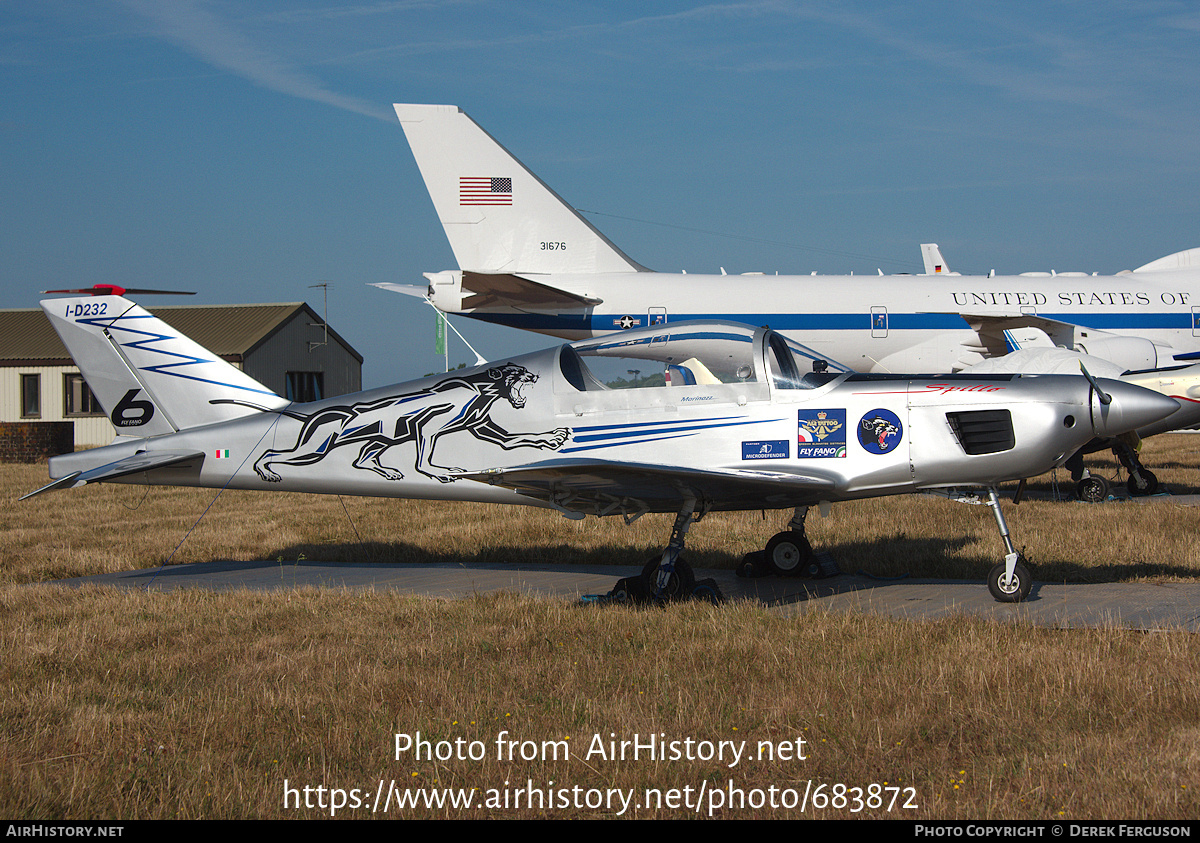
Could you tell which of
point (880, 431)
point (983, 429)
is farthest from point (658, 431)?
point (983, 429)

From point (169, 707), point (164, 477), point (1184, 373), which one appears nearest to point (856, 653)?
point (169, 707)

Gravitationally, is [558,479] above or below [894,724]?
above

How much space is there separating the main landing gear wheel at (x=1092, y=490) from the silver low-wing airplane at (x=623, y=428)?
23.5 ft

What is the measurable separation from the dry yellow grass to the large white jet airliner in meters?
10.2

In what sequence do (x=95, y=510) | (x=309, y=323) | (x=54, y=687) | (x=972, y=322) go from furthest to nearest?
1. (x=309, y=323)
2. (x=972, y=322)
3. (x=95, y=510)
4. (x=54, y=687)

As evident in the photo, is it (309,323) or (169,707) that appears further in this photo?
(309,323)

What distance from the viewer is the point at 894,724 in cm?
425

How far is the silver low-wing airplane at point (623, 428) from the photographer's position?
690 centimetres

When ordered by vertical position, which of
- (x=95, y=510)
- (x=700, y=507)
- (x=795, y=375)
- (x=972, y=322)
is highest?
(x=972, y=322)

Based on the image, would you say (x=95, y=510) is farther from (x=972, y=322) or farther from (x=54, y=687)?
(x=972, y=322)

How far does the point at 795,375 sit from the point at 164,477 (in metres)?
5.74

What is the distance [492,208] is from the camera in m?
18.9

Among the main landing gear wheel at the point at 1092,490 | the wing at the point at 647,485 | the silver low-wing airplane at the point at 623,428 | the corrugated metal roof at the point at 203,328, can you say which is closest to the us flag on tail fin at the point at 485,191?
the silver low-wing airplane at the point at 623,428

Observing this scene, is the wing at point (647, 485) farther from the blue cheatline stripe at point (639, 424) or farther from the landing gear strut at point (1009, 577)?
the landing gear strut at point (1009, 577)
